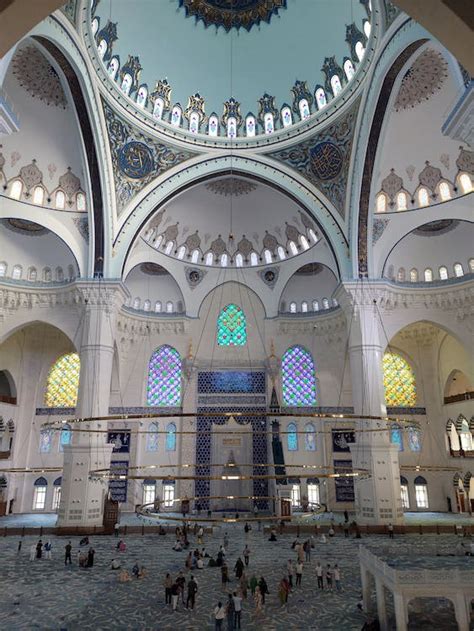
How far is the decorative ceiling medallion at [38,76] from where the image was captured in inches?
541

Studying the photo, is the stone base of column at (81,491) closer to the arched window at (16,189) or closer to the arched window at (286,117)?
the arched window at (16,189)

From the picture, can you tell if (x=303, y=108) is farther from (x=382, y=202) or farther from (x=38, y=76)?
(x=38, y=76)

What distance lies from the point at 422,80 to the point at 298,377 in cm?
1269

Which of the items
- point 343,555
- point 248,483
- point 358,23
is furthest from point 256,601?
point 358,23

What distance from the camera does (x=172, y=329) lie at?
2156 centimetres

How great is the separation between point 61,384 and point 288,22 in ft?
56.2

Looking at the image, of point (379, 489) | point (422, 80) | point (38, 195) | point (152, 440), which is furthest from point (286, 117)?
point (152, 440)

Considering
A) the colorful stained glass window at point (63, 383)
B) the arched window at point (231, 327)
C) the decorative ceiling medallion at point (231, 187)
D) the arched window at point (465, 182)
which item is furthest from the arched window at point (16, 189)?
the arched window at point (465, 182)

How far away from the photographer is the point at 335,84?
16359mm

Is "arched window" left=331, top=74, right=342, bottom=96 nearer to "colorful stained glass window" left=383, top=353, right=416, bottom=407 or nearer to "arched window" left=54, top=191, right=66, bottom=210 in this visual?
"arched window" left=54, top=191, right=66, bottom=210

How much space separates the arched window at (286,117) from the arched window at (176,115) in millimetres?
3968

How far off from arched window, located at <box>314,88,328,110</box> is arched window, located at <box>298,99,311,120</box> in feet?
1.55

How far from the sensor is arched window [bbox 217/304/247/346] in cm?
2170

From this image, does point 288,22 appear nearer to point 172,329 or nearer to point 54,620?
point 172,329
